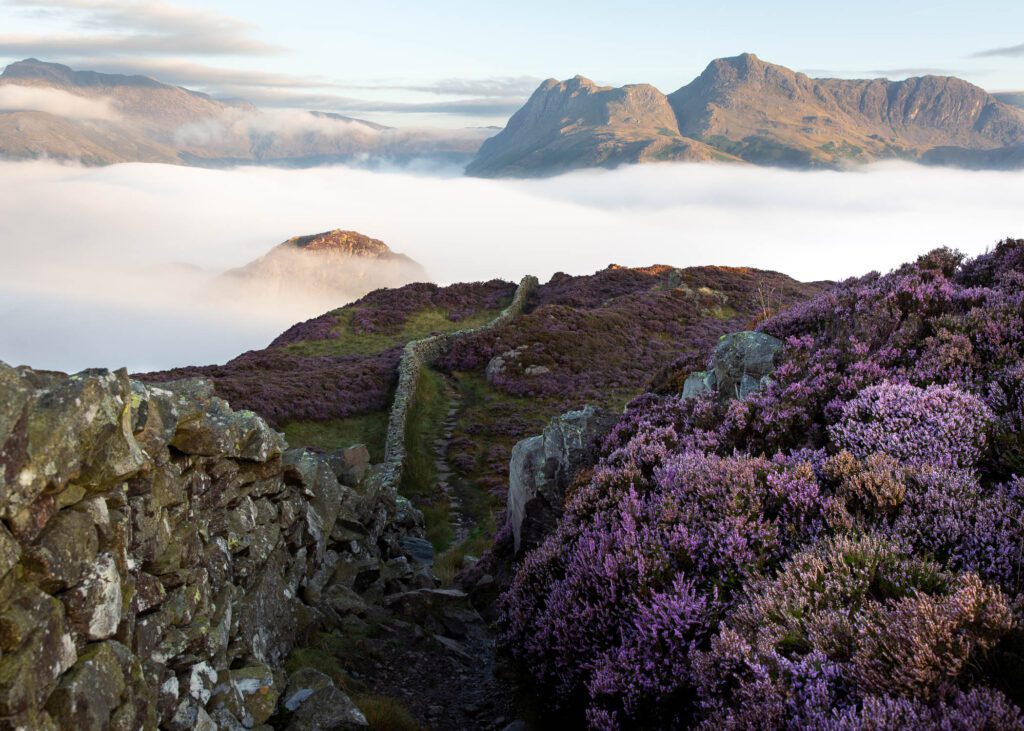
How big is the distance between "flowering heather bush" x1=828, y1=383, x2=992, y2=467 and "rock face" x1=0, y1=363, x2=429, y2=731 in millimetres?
7524

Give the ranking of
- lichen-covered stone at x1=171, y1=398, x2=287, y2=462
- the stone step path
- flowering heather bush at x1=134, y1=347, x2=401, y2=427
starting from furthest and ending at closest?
flowering heather bush at x1=134, y1=347, x2=401, y2=427, the stone step path, lichen-covered stone at x1=171, y1=398, x2=287, y2=462

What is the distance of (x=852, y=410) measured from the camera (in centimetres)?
969

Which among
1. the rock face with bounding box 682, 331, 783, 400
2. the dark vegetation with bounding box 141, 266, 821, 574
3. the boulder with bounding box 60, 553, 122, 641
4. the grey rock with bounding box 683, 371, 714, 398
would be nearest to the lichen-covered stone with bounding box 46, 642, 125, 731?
the boulder with bounding box 60, 553, 122, 641

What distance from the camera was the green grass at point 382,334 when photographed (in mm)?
51006

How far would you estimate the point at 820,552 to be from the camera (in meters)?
6.77

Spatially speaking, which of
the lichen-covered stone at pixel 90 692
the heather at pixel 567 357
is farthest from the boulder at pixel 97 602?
the heather at pixel 567 357

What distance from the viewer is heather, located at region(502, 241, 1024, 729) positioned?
17.3 ft

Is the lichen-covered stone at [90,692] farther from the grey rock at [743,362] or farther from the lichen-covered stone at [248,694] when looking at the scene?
the grey rock at [743,362]

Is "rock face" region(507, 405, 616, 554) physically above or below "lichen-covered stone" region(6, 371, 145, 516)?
below

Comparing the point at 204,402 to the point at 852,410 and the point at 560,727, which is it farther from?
the point at 852,410

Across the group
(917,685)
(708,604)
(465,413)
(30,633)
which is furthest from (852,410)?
(465,413)

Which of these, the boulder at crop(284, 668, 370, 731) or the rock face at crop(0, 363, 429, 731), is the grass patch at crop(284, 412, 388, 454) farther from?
the boulder at crop(284, 668, 370, 731)

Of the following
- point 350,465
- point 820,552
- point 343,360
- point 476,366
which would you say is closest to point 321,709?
point 820,552

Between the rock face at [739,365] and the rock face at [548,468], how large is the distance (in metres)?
2.29
